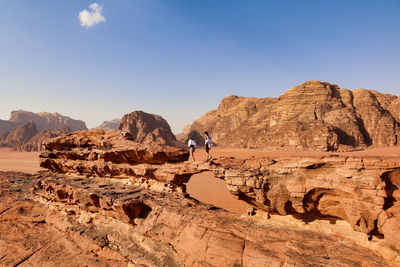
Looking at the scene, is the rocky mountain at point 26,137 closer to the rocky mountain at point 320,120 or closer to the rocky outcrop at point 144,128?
the rocky outcrop at point 144,128

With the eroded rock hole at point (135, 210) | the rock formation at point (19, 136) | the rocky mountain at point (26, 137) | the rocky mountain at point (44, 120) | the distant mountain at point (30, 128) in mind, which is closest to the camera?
the eroded rock hole at point (135, 210)

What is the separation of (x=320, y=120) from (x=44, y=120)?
469 feet

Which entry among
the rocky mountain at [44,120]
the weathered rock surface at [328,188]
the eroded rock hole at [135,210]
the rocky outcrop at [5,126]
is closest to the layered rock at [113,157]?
the eroded rock hole at [135,210]

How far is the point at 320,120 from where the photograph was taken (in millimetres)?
40062

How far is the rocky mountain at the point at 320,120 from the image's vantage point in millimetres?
34375

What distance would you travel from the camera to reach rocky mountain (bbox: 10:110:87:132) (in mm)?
103750

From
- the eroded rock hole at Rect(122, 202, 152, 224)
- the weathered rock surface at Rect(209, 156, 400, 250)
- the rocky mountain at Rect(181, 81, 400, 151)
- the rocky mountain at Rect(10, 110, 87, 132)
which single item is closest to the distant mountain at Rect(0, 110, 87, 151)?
the rocky mountain at Rect(10, 110, 87, 132)

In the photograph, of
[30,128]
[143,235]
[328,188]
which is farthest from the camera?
[30,128]

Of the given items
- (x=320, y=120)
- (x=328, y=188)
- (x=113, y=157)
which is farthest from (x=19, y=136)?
(x=320, y=120)

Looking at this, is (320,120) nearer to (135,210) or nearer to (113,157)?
(113,157)

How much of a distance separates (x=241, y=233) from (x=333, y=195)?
2.65 m

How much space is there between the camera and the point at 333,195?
459 centimetres

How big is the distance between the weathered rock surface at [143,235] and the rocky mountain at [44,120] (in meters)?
122

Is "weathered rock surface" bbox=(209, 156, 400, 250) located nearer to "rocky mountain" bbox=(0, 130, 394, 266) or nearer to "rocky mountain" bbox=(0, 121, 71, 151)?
"rocky mountain" bbox=(0, 130, 394, 266)
